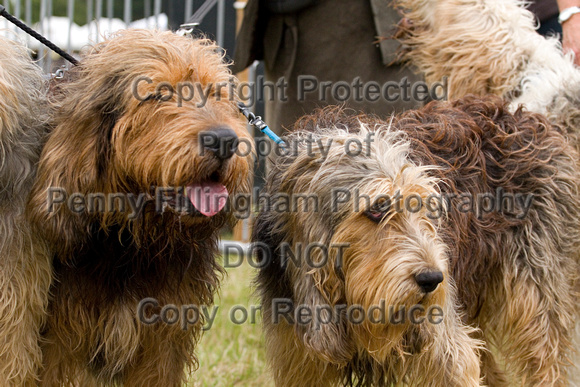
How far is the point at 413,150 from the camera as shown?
3.58 meters

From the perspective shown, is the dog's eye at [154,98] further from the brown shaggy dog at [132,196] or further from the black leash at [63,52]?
the black leash at [63,52]

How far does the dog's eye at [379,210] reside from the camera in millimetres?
3140

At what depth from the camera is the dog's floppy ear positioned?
305 cm

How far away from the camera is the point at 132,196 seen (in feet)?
10.2

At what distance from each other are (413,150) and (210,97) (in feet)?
3.48

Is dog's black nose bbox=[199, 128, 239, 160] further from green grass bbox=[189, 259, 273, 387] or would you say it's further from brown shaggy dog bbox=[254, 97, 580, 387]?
green grass bbox=[189, 259, 273, 387]

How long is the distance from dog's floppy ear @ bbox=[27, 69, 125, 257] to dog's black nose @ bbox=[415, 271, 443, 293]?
4.47ft

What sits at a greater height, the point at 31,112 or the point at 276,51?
the point at 276,51

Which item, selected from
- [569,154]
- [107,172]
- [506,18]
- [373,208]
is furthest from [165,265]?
[506,18]

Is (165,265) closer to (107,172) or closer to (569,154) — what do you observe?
(107,172)

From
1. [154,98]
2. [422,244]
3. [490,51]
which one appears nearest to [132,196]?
[154,98]

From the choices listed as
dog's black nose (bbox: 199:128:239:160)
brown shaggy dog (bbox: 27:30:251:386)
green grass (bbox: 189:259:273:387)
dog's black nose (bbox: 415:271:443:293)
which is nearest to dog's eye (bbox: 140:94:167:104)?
brown shaggy dog (bbox: 27:30:251:386)

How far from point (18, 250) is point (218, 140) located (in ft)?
3.23

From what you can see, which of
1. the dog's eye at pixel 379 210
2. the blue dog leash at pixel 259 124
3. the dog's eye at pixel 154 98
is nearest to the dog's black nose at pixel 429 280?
the dog's eye at pixel 379 210
